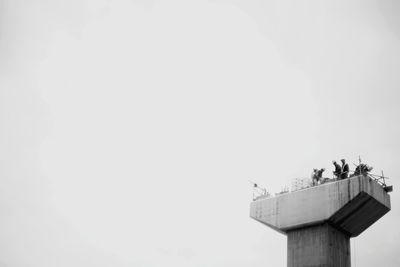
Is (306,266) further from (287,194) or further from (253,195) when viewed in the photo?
(253,195)

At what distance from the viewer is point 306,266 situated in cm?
2466

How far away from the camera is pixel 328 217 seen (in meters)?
24.8

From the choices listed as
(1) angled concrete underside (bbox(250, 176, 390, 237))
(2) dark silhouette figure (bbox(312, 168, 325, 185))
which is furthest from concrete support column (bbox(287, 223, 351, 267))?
(2) dark silhouette figure (bbox(312, 168, 325, 185))

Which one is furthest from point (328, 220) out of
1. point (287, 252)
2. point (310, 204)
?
point (287, 252)

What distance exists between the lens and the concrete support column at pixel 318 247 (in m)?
24.5

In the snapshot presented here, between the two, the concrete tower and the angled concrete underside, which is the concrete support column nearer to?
the concrete tower

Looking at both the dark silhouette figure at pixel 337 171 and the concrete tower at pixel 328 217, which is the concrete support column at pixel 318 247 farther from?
the dark silhouette figure at pixel 337 171

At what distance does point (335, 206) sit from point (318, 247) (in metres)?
2.42

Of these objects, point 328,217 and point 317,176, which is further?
point 317,176

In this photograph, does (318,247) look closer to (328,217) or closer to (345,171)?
(328,217)

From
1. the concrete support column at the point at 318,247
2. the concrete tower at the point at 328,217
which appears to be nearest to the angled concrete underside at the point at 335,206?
the concrete tower at the point at 328,217

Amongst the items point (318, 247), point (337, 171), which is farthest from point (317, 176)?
point (318, 247)

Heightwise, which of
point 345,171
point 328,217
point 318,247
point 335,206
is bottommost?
point 318,247

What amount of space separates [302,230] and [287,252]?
1540 millimetres
